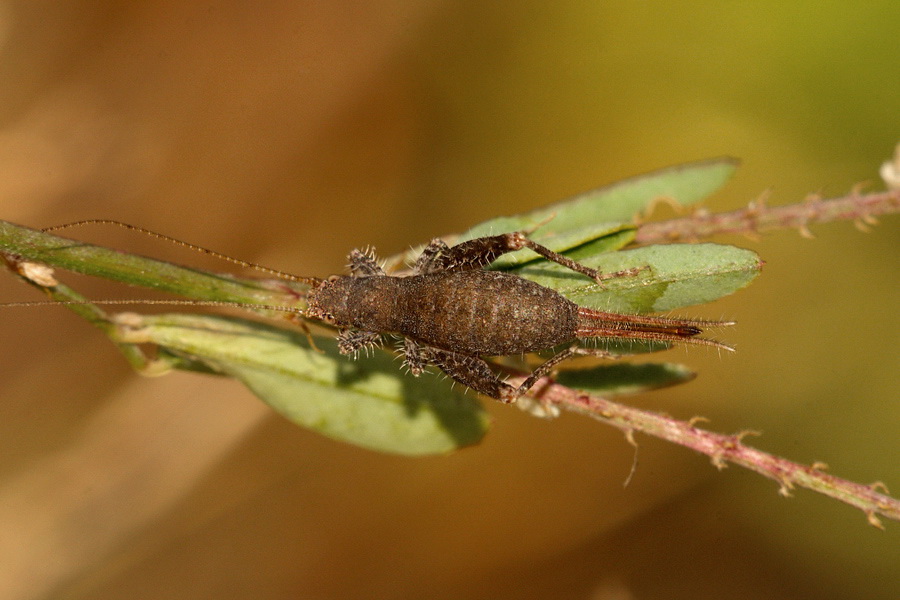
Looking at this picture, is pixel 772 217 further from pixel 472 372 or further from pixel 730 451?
pixel 472 372

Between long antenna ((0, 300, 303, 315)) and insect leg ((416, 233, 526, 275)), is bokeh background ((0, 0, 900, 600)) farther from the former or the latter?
long antenna ((0, 300, 303, 315))

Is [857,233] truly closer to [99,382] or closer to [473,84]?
[473,84]

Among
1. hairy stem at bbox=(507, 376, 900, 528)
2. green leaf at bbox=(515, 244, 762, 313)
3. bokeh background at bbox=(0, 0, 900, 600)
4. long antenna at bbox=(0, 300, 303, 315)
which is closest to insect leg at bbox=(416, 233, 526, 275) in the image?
green leaf at bbox=(515, 244, 762, 313)

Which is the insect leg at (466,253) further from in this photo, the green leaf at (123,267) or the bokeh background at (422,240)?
the bokeh background at (422,240)

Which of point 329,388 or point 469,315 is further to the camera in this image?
point 329,388

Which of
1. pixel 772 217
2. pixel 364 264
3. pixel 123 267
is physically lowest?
pixel 123 267

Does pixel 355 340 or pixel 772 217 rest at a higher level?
pixel 772 217

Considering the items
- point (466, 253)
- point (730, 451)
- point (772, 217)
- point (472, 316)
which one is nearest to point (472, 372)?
point (472, 316)

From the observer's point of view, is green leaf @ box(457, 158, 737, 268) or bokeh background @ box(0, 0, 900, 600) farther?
bokeh background @ box(0, 0, 900, 600)
